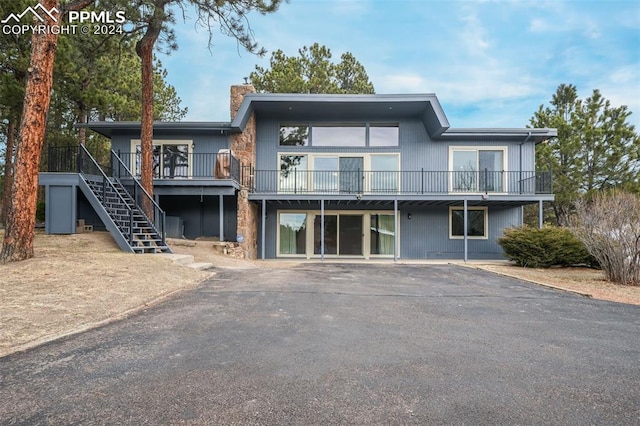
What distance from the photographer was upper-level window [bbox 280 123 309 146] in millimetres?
14945

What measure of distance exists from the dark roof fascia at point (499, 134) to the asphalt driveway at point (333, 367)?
9692mm

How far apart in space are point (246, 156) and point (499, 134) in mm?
9912

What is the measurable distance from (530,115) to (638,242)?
53.5 ft

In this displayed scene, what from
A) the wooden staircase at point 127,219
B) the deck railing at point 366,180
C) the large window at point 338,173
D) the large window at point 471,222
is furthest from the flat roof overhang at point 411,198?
the wooden staircase at point 127,219

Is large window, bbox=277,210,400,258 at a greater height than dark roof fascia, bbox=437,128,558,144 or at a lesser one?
lesser

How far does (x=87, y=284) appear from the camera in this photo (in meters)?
6.00

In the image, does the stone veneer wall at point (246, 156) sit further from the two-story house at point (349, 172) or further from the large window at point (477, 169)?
the large window at point (477, 169)

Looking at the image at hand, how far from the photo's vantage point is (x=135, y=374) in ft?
9.59

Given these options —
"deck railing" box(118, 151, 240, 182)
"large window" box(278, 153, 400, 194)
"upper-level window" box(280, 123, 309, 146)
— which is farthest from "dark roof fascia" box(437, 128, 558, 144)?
"deck railing" box(118, 151, 240, 182)

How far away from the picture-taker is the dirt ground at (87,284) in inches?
166

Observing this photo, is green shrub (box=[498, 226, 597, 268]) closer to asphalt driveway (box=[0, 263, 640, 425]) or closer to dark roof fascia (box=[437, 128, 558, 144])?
dark roof fascia (box=[437, 128, 558, 144])

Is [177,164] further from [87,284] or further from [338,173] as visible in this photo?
[87,284]

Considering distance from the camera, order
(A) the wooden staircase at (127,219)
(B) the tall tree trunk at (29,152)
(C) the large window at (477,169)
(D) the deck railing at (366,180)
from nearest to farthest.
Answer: (B) the tall tree trunk at (29,152) → (A) the wooden staircase at (127,219) → (D) the deck railing at (366,180) → (C) the large window at (477,169)

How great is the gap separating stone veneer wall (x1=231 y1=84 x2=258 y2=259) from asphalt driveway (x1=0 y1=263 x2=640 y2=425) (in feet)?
24.1
